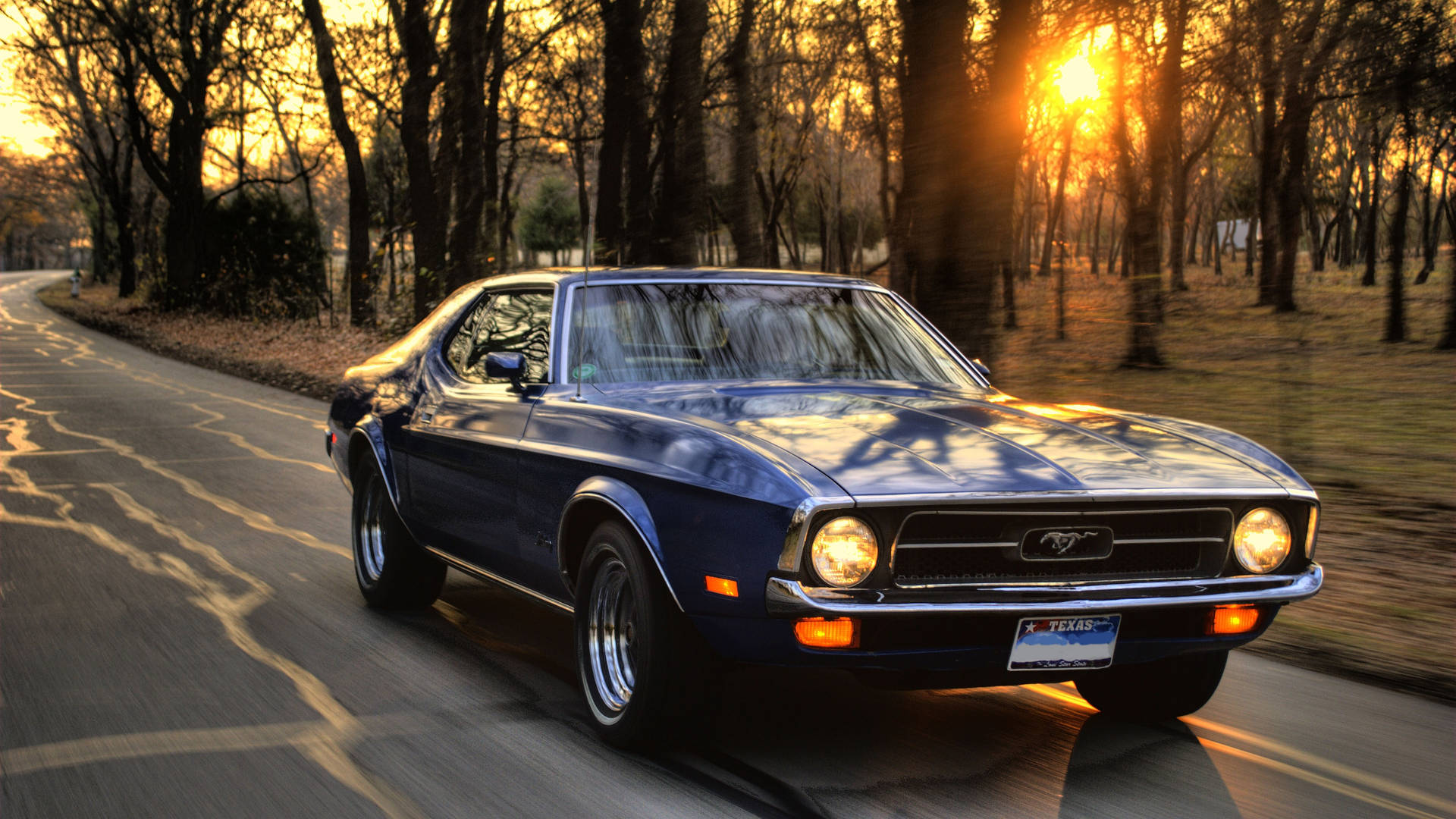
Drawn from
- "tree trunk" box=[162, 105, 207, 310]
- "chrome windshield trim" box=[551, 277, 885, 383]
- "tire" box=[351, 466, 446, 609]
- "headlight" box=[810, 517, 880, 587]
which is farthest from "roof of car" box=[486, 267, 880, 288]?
"tree trunk" box=[162, 105, 207, 310]

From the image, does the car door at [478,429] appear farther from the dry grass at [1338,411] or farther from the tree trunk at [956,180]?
the tree trunk at [956,180]

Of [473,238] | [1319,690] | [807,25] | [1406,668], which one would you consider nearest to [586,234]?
[1319,690]

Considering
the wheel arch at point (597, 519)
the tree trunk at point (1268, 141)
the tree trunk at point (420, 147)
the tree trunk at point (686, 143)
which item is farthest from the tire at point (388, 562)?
the tree trunk at point (420, 147)

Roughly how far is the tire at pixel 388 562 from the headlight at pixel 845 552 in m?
2.71

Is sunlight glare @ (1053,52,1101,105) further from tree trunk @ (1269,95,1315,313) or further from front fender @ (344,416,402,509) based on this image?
front fender @ (344,416,402,509)

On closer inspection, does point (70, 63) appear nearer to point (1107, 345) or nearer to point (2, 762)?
point (1107, 345)

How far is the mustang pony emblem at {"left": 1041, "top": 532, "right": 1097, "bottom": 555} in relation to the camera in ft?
11.3

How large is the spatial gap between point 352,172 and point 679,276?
2484cm

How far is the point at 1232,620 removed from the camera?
3701 mm

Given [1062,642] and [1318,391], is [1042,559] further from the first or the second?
[1318,391]

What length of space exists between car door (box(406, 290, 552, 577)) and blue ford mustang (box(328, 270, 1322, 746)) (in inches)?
0.8

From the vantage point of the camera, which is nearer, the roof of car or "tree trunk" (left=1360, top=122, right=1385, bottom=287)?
the roof of car

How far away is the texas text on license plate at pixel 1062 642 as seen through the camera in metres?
3.42

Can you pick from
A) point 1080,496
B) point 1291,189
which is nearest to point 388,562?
point 1080,496
